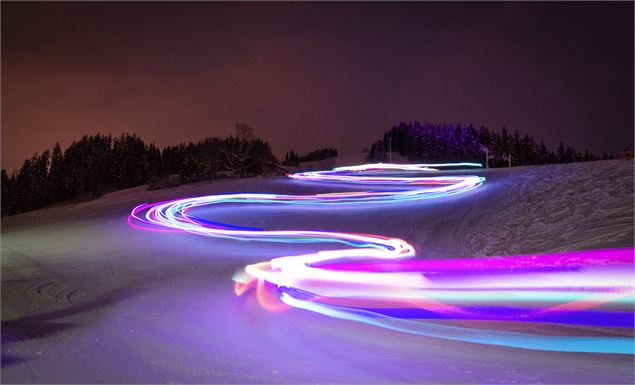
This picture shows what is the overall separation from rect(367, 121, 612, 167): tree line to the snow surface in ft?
141

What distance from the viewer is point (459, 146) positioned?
58.5 meters

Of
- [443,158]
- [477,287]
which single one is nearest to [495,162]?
[443,158]

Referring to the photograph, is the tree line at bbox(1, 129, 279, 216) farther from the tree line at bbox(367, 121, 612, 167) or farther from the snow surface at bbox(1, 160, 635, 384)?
the snow surface at bbox(1, 160, 635, 384)

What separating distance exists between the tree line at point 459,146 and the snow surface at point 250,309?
43113 millimetres

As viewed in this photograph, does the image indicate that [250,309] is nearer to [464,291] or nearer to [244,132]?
[464,291]

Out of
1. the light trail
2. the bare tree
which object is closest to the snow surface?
the light trail

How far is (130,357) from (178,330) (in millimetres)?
876

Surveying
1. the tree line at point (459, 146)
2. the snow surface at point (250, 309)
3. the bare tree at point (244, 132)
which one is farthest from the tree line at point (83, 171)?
the snow surface at point (250, 309)

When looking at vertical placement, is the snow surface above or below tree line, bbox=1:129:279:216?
below

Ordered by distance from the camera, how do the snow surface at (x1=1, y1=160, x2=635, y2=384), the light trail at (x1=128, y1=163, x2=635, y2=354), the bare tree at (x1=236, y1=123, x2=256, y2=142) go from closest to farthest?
the snow surface at (x1=1, y1=160, x2=635, y2=384)
the light trail at (x1=128, y1=163, x2=635, y2=354)
the bare tree at (x1=236, y1=123, x2=256, y2=142)

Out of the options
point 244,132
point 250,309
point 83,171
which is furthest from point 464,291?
point 83,171

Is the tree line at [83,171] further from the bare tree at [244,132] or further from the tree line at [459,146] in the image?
the tree line at [459,146]

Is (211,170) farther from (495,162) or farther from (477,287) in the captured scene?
(495,162)

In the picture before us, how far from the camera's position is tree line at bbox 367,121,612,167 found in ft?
186
